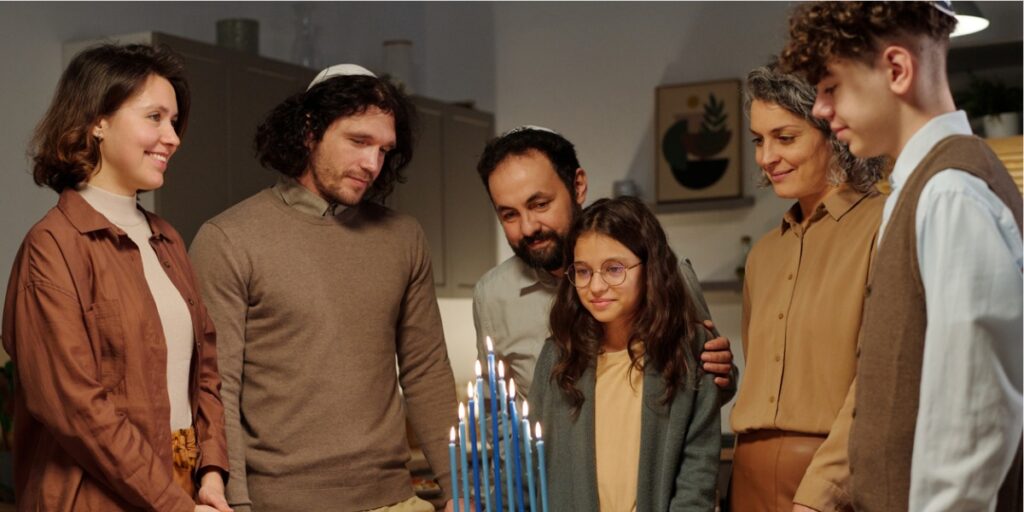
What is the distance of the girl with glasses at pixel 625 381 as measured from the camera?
2.21m

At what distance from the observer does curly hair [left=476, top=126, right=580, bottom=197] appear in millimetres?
2658

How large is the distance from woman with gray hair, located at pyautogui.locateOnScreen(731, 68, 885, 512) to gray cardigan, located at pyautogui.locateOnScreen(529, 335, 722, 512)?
0.08 m

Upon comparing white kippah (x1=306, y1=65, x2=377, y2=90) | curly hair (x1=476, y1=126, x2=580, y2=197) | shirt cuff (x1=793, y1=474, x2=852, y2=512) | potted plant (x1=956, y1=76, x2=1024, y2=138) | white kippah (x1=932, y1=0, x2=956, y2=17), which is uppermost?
white kippah (x1=932, y1=0, x2=956, y2=17)

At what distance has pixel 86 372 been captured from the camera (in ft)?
6.43

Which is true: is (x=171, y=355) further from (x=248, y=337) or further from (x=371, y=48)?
(x=371, y=48)

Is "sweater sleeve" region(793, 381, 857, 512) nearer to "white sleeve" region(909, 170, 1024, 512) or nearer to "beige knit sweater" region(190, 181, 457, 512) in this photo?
"white sleeve" region(909, 170, 1024, 512)

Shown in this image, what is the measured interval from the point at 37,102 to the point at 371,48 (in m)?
2.05

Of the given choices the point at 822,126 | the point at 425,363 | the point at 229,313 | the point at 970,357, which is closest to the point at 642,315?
the point at 822,126

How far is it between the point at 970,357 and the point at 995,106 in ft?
13.0

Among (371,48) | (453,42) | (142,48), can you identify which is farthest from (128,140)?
(453,42)

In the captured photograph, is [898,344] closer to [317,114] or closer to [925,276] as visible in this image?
[925,276]

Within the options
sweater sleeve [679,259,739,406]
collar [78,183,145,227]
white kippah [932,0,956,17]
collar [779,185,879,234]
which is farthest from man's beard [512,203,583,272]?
white kippah [932,0,956,17]

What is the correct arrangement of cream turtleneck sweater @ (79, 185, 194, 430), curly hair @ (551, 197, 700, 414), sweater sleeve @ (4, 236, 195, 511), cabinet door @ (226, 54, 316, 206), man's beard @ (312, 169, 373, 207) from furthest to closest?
1. cabinet door @ (226, 54, 316, 206)
2. man's beard @ (312, 169, 373, 207)
3. curly hair @ (551, 197, 700, 414)
4. cream turtleneck sweater @ (79, 185, 194, 430)
5. sweater sleeve @ (4, 236, 195, 511)

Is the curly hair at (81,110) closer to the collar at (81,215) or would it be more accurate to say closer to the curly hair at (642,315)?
the collar at (81,215)
